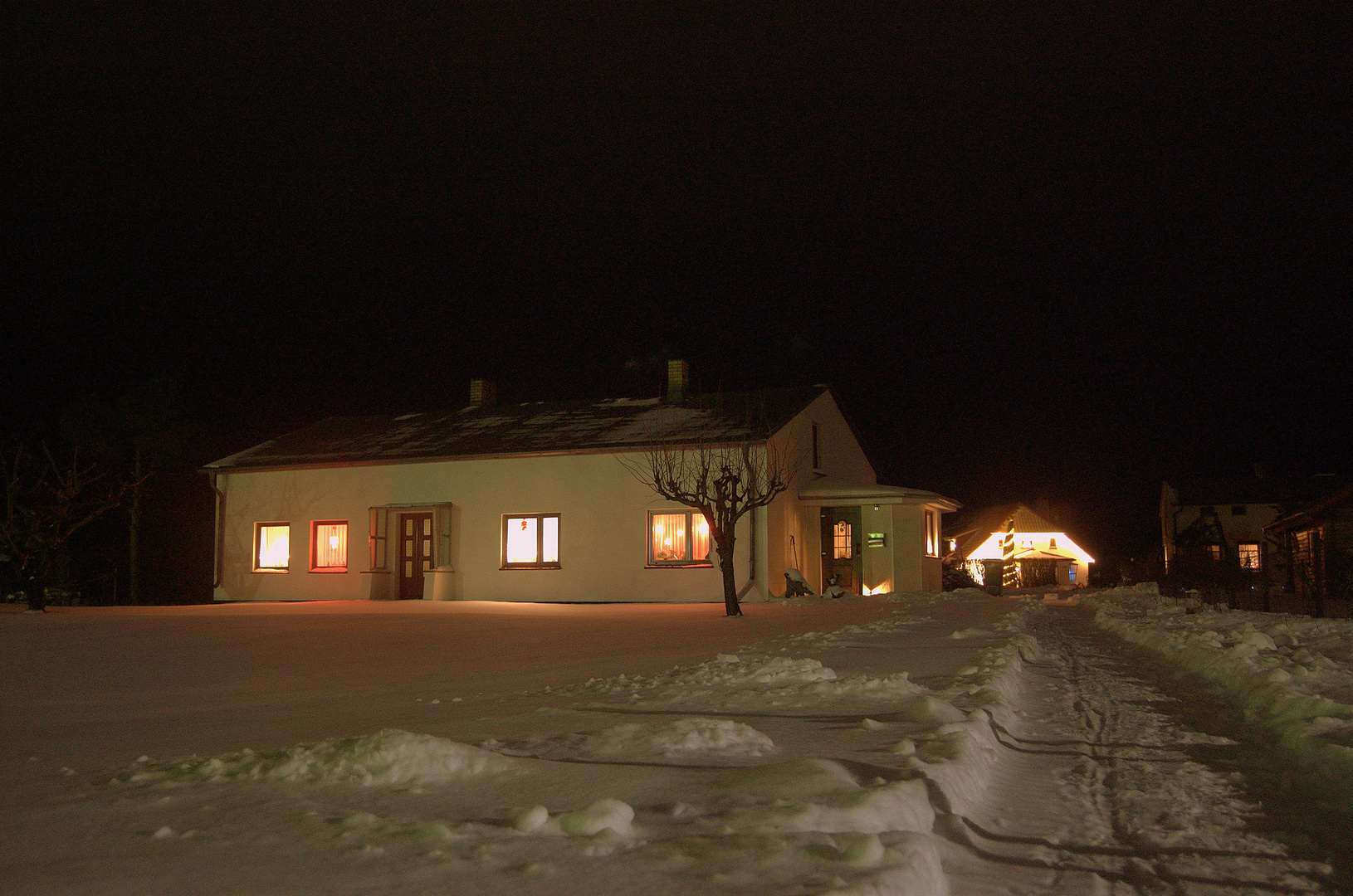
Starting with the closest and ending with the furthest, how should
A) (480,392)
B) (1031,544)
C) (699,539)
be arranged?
(699,539)
(480,392)
(1031,544)

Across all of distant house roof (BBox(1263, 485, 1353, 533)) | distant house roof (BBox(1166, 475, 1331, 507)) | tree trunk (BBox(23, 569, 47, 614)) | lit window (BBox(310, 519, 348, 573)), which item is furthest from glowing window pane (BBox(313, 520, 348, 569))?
distant house roof (BBox(1166, 475, 1331, 507))

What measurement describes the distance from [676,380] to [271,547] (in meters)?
10.2

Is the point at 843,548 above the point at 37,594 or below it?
above

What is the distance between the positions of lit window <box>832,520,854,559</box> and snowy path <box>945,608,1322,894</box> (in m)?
16.5

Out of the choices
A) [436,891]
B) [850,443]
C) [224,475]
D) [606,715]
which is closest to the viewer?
[436,891]

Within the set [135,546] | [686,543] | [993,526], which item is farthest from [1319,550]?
[993,526]

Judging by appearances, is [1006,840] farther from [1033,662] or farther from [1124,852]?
[1033,662]

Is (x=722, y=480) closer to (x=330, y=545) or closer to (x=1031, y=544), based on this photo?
(x=330, y=545)

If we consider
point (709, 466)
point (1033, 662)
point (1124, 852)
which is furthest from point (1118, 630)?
point (1124, 852)

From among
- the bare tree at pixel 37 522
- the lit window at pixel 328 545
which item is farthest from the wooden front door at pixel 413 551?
the bare tree at pixel 37 522

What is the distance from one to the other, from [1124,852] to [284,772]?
2886 millimetres

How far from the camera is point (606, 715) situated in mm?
5273

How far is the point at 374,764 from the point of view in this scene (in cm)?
364

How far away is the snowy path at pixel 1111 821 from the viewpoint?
3.00m
